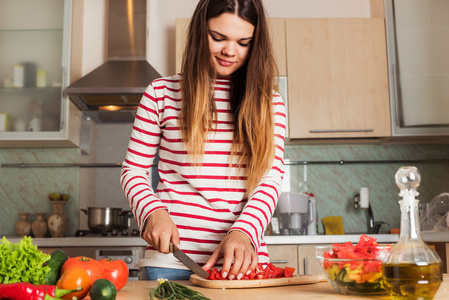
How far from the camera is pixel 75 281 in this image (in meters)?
0.73

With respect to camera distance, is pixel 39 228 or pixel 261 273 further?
pixel 39 228

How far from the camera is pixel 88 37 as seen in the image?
315 centimetres

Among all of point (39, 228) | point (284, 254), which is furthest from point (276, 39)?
point (39, 228)

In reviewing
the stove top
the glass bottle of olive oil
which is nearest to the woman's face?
the glass bottle of olive oil

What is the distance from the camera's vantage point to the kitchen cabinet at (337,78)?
282cm

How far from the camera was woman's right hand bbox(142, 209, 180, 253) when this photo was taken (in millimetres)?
1009

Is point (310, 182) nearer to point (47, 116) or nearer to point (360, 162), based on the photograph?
point (360, 162)

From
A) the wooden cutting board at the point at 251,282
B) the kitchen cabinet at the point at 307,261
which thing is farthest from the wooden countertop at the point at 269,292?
the kitchen cabinet at the point at 307,261

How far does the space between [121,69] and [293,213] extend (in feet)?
4.14

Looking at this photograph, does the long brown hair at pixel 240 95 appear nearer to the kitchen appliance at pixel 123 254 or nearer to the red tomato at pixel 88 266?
the red tomato at pixel 88 266

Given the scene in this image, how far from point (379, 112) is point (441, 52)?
1.62 feet

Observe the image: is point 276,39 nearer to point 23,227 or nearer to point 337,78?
point 337,78

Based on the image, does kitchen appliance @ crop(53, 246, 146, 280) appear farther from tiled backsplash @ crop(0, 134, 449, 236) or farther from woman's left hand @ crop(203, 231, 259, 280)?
woman's left hand @ crop(203, 231, 259, 280)

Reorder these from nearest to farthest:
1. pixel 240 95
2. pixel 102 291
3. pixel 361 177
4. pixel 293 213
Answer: pixel 102 291
pixel 240 95
pixel 293 213
pixel 361 177
